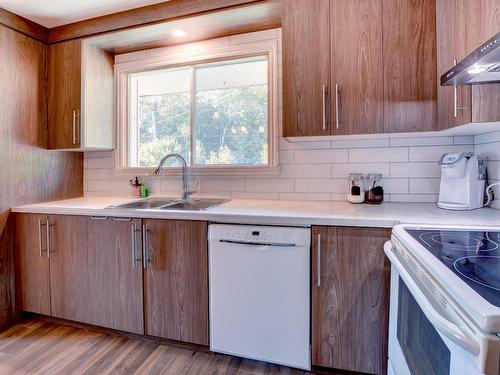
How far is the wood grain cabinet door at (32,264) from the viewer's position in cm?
203

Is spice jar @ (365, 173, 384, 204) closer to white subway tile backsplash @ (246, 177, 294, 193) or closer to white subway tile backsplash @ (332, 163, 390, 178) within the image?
white subway tile backsplash @ (332, 163, 390, 178)

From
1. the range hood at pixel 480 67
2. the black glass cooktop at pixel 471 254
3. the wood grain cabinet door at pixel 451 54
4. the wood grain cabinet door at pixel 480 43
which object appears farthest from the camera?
the wood grain cabinet door at pixel 451 54

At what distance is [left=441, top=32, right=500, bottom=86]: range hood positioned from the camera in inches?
34.1

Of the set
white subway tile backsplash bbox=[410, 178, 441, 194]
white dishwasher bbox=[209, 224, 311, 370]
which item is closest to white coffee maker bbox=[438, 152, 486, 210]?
white subway tile backsplash bbox=[410, 178, 441, 194]

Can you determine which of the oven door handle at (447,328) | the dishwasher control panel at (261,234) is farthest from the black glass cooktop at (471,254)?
the dishwasher control panel at (261,234)

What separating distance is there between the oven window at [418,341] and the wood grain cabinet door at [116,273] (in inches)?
57.0

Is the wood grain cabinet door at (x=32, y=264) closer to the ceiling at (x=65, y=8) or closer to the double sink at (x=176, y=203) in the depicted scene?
the double sink at (x=176, y=203)

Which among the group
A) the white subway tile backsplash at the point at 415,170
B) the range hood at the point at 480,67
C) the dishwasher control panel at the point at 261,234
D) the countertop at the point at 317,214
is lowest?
the dishwasher control panel at the point at 261,234

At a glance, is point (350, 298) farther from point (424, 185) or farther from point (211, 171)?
point (211, 171)

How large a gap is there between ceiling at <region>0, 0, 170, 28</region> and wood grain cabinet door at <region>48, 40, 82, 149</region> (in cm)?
18

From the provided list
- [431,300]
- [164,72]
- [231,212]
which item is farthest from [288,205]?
[164,72]

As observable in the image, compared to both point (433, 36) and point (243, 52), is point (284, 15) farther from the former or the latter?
point (433, 36)

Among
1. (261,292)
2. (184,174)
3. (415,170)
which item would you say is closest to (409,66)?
(415,170)

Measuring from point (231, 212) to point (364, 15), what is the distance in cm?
135
